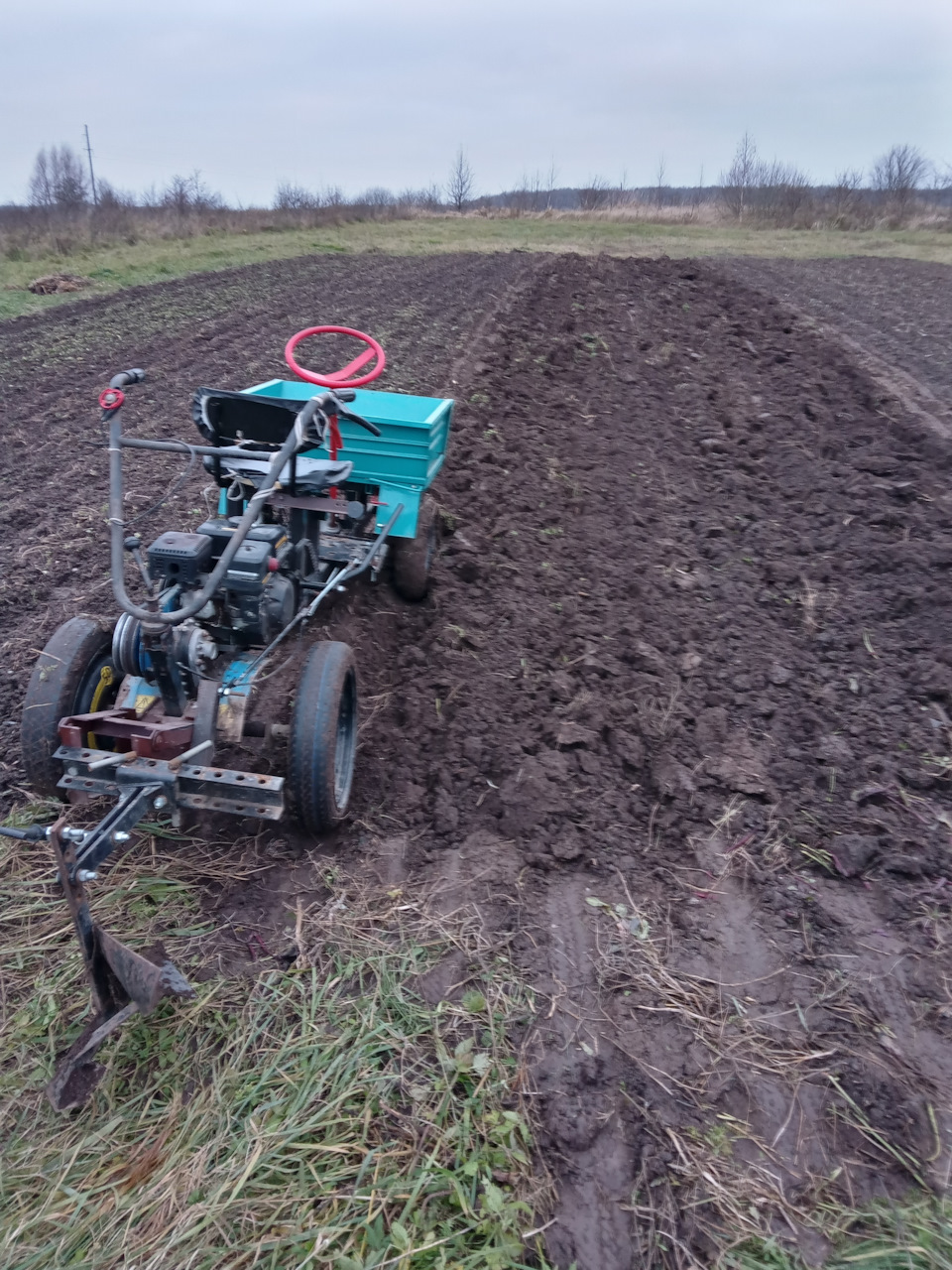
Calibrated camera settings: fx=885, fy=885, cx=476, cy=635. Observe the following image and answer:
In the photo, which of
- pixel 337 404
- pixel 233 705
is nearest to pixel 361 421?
pixel 337 404

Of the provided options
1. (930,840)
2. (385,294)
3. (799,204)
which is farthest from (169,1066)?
(799,204)

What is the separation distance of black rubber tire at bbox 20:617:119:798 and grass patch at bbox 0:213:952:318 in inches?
488

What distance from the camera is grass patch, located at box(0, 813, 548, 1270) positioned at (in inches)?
88.4

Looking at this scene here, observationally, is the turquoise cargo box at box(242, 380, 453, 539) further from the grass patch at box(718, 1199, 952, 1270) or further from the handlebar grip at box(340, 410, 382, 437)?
the grass patch at box(718, 1199, 952, 1270)

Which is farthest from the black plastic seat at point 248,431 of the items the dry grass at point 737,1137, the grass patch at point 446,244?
the grass patch at point 446,244

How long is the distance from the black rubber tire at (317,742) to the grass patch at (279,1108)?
1.15 feet

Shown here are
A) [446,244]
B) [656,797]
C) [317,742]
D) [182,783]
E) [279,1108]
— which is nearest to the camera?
[279,1108]

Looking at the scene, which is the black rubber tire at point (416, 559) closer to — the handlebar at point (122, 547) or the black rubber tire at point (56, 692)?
the handlebar at point (122, 547)

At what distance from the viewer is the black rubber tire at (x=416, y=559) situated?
17.2ft

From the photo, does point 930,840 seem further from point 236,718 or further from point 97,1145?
point 97,1145

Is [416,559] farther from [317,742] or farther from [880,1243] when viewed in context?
[880,1243]

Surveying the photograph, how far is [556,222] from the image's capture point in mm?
30234

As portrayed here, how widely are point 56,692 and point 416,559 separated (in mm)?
2370

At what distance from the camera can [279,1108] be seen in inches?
100
